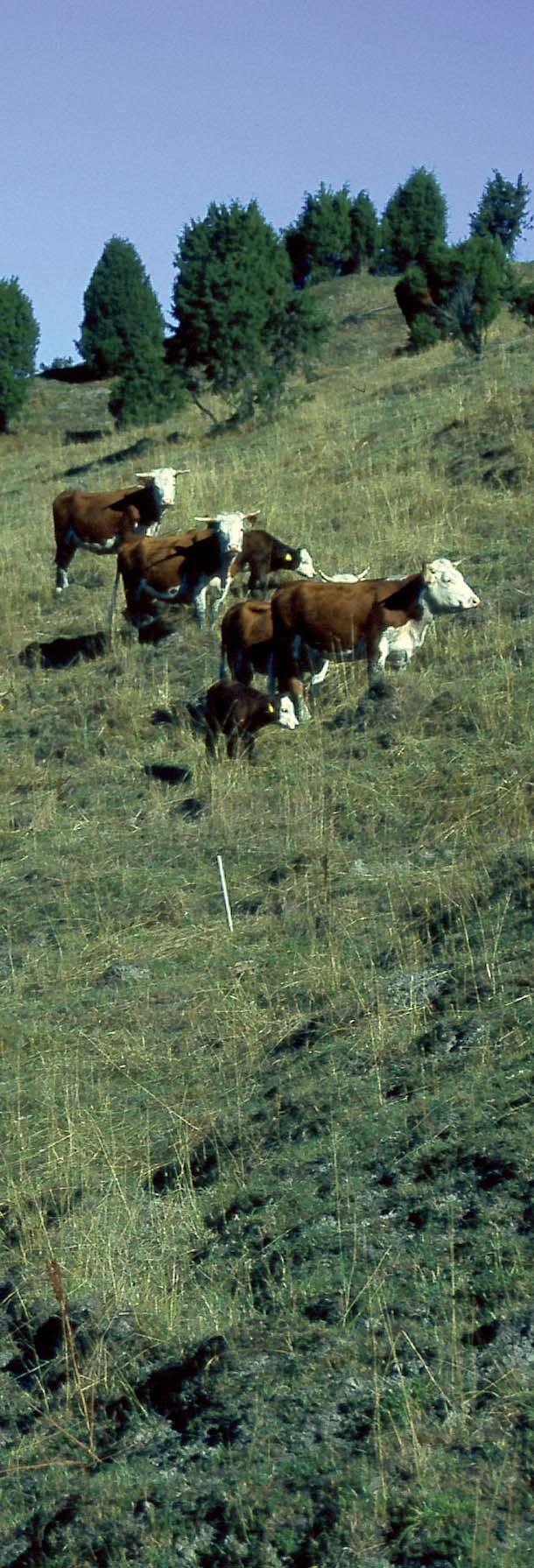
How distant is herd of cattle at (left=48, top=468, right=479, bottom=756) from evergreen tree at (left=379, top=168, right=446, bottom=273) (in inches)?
1797

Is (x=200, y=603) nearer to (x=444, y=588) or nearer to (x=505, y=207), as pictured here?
(x=444, y=588)

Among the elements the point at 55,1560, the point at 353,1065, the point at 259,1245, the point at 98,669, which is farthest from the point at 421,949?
the point at 98,669

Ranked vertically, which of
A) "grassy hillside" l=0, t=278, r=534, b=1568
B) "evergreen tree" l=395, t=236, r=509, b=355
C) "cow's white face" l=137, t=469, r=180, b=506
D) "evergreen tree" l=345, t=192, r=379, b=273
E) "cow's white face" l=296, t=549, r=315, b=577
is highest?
"evergreen tree" l=345, t=192, r=379, b=273

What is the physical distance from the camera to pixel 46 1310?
18.1 feet

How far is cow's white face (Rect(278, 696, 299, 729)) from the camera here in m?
11.9

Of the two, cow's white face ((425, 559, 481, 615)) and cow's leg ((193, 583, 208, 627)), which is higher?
cow's white face ((425, 559, 481, 615))

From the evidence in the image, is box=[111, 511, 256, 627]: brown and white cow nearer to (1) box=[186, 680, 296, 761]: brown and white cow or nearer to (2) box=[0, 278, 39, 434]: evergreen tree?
(1) box=[186, 680, 296, 761]: brown and white cow

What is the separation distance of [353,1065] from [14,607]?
38.1 ft

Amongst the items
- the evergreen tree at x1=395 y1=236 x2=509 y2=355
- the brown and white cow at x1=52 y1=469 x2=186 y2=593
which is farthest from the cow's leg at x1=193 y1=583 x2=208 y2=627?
the evergreen tree at x1=395 y1=236 x2=509 y2=355

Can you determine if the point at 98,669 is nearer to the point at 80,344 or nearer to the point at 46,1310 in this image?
the point at 46,1310

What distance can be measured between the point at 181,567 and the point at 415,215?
47.3 metres

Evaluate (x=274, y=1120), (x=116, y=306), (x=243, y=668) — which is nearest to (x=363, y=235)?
(x=116, y=306)

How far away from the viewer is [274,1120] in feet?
21.4

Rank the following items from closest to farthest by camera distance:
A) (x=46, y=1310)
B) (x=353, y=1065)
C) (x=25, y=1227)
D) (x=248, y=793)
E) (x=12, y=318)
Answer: (x=46, y=1310)
(x=25, y=1227)
(x=353, y=1065)
(x=248, y=793)
(x=12, y=318)
